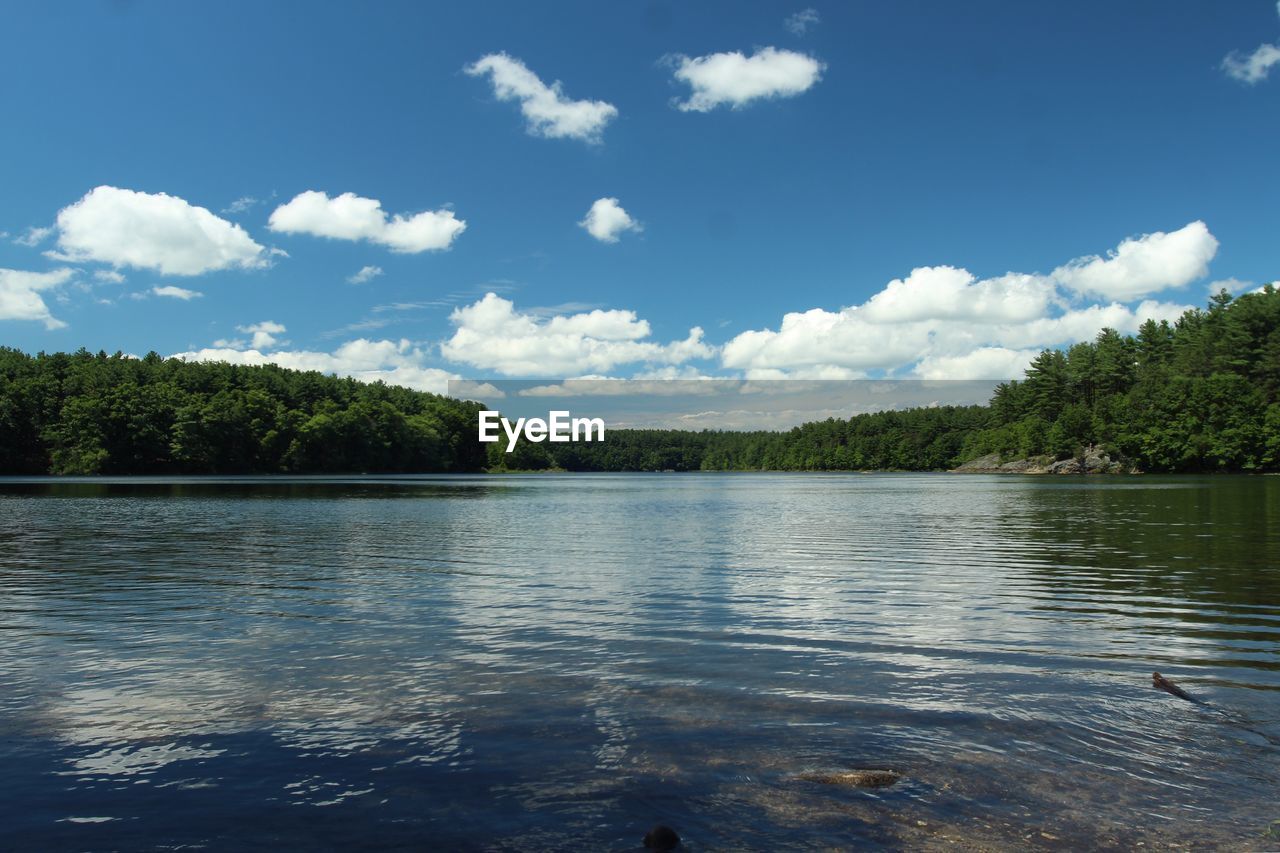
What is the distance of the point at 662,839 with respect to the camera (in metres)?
7.53

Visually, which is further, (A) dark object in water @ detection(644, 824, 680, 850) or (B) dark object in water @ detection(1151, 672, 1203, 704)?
(B) dark object in water @ detection(1151, 672, 1203, 704)

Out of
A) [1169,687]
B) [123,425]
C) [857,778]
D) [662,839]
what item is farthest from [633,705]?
[123,425]

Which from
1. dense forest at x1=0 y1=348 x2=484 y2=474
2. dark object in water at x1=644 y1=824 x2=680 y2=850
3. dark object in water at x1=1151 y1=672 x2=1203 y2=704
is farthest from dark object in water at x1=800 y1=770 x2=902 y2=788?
dense forest at x1=0 y1=348 x2=484 y2=474

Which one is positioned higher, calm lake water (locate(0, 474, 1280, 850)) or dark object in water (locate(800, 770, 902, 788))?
dark object in water (locate(800, 770, 902, 788))

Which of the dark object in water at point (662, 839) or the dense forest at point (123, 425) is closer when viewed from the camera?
the dark object in water at point (662, 839)

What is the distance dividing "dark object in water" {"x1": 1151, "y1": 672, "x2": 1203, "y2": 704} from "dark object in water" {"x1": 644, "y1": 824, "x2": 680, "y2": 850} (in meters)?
9.07

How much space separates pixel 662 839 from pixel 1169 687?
31.1ft

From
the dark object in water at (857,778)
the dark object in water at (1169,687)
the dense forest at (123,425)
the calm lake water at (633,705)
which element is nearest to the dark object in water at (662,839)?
the calm lake water at (633,705)

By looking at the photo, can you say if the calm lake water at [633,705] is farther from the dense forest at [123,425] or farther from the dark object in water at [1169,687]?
the dense forest at [123,425]

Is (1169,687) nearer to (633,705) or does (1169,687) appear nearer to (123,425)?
(633,705)

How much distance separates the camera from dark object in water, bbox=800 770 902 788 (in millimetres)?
8945

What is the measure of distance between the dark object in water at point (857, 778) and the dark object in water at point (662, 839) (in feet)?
7.11

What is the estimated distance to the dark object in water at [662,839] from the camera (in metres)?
7.51

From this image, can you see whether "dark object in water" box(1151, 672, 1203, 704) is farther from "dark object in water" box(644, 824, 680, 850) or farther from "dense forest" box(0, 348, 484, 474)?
"dense forest" box(0, 348, 484, 474)
